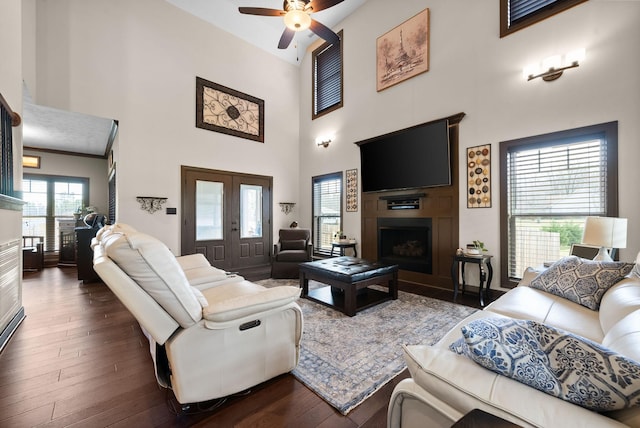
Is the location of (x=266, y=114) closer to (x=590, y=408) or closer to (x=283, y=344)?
(x=283, y=344)

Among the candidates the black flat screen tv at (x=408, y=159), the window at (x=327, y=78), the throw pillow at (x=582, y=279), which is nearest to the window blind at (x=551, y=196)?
the black flat screen tv at (x=408, y=159)

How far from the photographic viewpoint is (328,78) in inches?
246

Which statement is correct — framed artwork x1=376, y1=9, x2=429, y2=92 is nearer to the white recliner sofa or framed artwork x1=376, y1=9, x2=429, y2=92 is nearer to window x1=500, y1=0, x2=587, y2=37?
window x1=500, y1=0, x2=587, y2=37

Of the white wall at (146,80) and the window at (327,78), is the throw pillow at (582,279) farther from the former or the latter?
the white wall at (146,80)

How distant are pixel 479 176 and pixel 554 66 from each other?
1.46m

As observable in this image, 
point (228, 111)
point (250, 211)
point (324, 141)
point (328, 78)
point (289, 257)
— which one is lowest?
point (289, 257)

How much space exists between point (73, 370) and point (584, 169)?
208 inches

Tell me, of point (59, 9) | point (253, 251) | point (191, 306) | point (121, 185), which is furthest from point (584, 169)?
point (59, 9)

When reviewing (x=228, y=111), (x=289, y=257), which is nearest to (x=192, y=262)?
(x=289, y=257)

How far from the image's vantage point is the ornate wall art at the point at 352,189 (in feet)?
18.0

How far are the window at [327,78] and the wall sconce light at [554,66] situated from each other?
3469 millimetres

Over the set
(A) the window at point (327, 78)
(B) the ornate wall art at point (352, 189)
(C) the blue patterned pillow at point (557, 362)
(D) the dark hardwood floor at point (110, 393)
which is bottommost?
(D) the dark hardwood floor at point (110, 393)

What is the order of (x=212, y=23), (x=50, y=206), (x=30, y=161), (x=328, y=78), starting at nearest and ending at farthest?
(x=212, y=23), (x=328, y=78), (x=30, y=161), (x=50, y=206)

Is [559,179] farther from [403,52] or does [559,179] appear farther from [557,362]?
[557,362]
